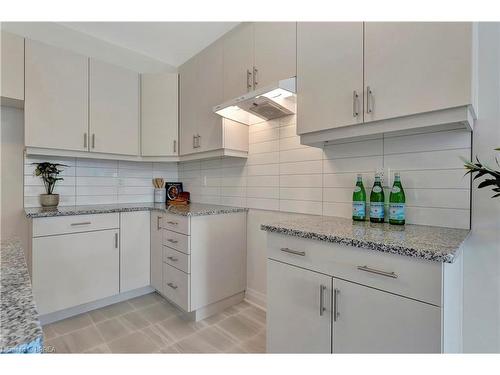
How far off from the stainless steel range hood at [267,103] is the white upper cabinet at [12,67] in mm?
1517

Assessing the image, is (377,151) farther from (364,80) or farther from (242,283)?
(242,283)

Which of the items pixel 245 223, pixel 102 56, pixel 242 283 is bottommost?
pixel 242 283

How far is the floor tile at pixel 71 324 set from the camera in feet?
6.00

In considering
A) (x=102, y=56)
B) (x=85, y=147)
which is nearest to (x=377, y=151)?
(x=85, y=147)

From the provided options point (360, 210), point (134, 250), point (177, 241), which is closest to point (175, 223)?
point (177, 241)

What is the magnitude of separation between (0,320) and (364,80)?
4.87 ft

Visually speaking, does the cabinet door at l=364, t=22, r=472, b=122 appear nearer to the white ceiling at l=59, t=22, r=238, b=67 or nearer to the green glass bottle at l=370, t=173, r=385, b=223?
the green glass bottle at l=370, t=173, r=385, b=223

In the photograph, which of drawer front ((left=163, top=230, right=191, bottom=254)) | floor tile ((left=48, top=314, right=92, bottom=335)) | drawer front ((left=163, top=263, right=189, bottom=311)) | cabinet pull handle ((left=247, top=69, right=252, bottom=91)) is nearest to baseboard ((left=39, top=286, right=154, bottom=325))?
floor tile ((left=48, top=314, right=92, bottom=335))

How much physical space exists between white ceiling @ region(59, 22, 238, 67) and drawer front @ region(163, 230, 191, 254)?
183 centimetres

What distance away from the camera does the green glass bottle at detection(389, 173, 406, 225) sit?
1339 millimetres

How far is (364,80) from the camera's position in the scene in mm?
1252

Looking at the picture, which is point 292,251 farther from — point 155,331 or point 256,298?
point 155,331

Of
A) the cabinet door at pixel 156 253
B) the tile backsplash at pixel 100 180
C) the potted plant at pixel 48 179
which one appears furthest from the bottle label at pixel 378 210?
the potted plant at pixel 48 179

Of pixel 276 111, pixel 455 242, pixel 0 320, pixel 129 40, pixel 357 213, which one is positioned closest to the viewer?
pixel 0 320
